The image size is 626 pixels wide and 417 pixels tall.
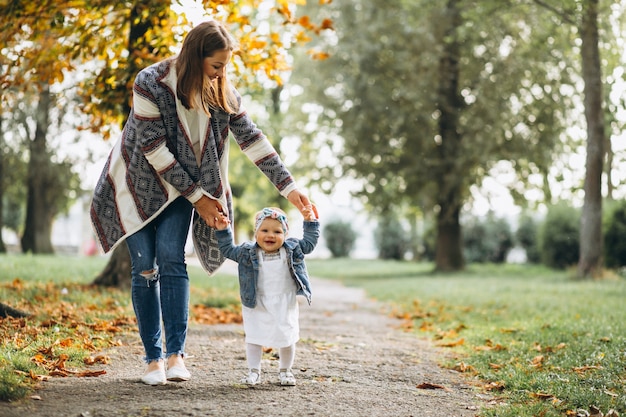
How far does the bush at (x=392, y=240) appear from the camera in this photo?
30812mm

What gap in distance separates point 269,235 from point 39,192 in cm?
1854

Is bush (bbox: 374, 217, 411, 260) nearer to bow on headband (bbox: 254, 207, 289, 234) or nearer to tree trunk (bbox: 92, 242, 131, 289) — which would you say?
tree trunk (bbox: 92, 242, 131, 289)

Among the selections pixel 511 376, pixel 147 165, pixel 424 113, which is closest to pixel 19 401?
pixel 147 165

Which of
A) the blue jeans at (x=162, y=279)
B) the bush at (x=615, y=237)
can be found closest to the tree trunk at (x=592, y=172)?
the bush at (x=615, y=237)

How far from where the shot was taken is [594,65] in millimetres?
14656

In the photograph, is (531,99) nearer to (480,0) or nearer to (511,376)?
(480,0)

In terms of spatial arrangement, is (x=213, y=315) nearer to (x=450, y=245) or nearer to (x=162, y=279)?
(x=162, y=279)

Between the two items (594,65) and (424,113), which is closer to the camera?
(594,65)

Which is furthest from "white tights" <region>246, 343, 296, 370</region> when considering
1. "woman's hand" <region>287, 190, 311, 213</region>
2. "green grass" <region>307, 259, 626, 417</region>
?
"green grass" <region>307, 259, 626, 417</region>

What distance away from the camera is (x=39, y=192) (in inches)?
819

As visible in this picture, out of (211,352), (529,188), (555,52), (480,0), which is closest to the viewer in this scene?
(211,352)

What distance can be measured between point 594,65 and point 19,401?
1407cm

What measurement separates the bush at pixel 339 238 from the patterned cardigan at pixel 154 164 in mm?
29405

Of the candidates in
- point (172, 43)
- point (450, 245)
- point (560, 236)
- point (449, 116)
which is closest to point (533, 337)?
point (172, 43)
